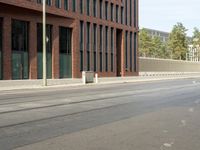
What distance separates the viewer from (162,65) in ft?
308

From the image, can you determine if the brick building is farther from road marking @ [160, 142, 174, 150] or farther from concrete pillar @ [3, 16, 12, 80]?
road marking @ [160, 142, 174, 150]

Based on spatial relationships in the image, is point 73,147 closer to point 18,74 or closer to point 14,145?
point 14,145

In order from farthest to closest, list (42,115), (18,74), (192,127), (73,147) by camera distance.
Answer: (18,74)
(42,115)
(192,127)
(73,147)

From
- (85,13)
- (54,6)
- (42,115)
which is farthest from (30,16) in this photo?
(42,115)

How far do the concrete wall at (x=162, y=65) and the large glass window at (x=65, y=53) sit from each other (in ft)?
91.1

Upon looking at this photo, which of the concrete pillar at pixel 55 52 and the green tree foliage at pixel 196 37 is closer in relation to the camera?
the concrete pillar at pixel 55 52

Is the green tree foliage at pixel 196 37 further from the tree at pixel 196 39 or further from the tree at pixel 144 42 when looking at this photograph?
the tree at pixel 144 42

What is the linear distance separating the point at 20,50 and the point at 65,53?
29.4 ft

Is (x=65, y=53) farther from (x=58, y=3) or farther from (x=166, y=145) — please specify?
(x=166, y=145)

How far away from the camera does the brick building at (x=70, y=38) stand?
1911 inches

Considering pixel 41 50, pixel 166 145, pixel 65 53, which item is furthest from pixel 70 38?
pixel 166 145

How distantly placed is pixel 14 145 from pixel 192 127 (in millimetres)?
4905

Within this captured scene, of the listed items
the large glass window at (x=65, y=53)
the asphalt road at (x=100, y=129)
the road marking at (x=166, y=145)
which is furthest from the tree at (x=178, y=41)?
the road marking at (x=166, y=145)

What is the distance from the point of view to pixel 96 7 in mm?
64438
